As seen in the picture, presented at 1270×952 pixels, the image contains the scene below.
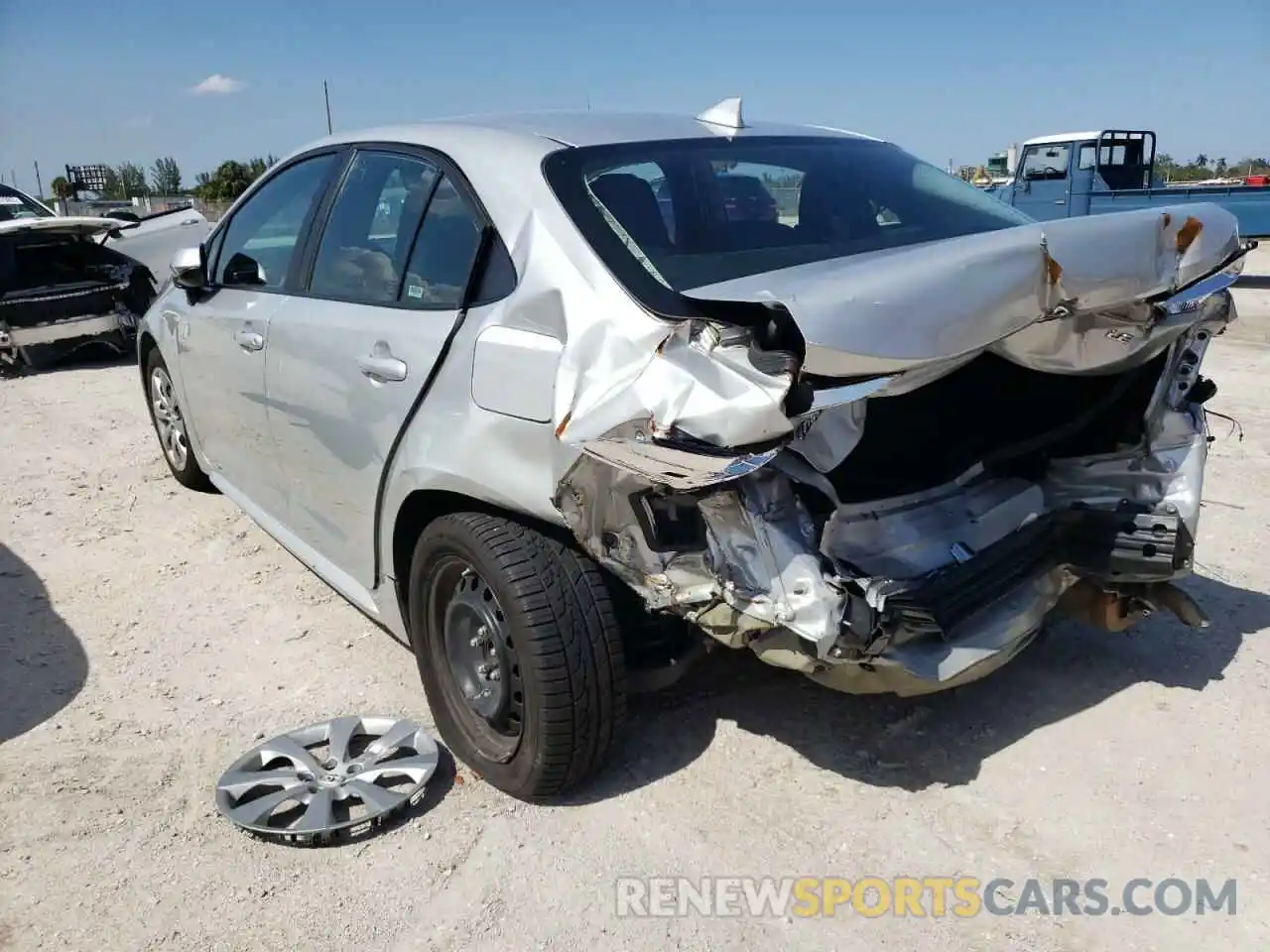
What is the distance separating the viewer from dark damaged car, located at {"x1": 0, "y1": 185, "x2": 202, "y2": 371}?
357 inches

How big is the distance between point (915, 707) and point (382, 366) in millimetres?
1910

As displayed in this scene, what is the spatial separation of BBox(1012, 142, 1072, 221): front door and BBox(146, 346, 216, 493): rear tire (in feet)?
47.8

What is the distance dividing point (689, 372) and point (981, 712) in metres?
1.71

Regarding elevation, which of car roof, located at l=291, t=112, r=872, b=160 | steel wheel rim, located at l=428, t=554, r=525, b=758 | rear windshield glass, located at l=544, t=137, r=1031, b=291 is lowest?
steel wheel rim, located at l=428, t=554, r=525, b=758

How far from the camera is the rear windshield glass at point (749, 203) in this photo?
2.49 metres

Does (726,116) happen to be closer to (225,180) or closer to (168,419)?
(168,419)

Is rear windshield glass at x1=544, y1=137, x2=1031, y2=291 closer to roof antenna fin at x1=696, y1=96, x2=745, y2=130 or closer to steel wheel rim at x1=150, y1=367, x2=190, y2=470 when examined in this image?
roof antenna fin at x1=696, y1=96, x2=745, y2=130

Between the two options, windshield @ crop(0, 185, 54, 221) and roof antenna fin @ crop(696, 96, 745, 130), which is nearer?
roof antenna fin @ crop(696, 96, 745, 130)

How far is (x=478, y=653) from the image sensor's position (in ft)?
9.11

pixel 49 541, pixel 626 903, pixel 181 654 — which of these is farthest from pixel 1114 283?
pixel 49 541

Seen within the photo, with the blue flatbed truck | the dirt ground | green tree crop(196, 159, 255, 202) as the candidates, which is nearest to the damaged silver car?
the dirt ground

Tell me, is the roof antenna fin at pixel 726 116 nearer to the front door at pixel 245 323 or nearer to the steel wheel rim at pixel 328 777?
the front door at pixel 245 323

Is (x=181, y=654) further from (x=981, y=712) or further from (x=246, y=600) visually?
(x=981, y=712)

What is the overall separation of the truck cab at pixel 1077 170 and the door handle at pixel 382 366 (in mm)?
15116
